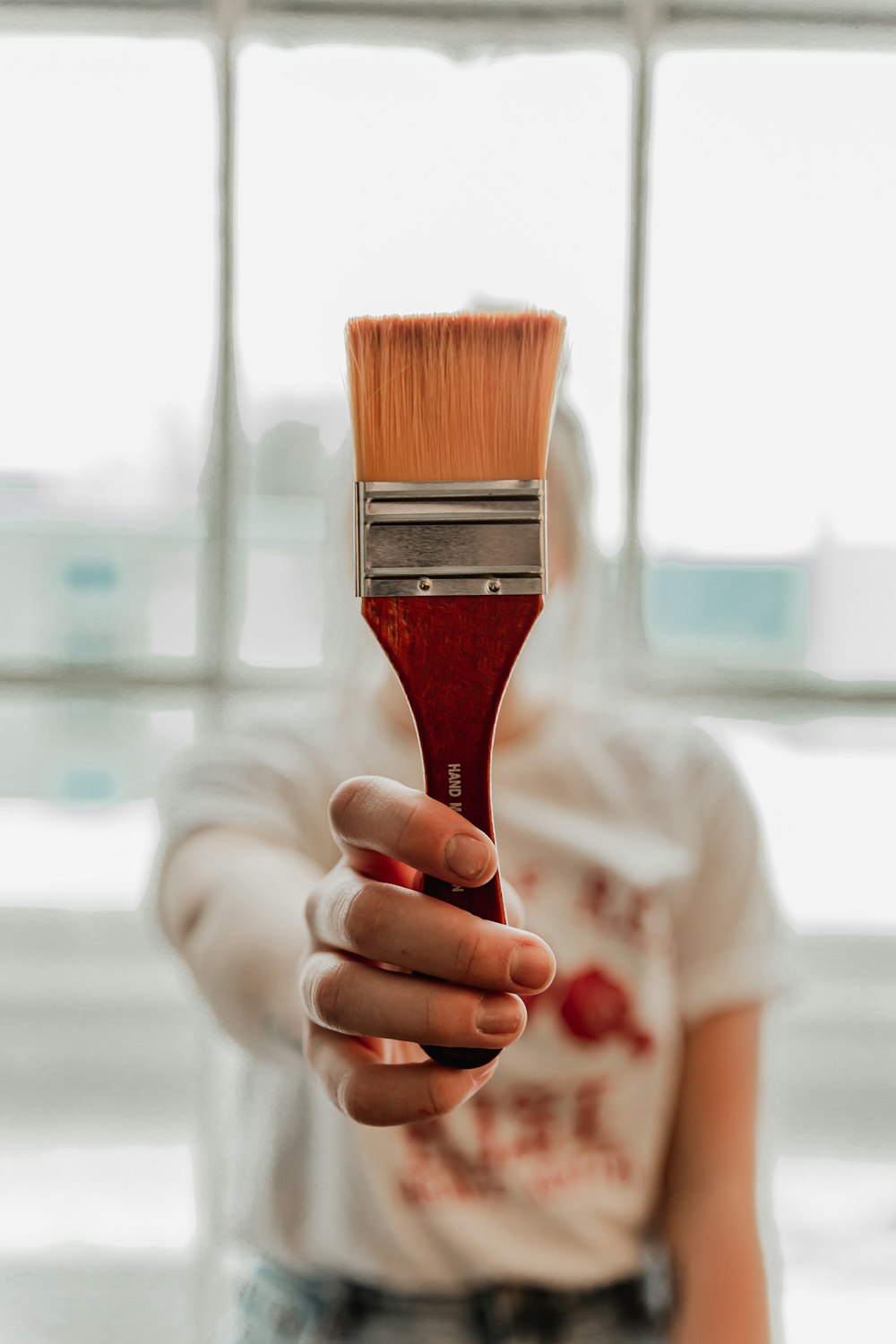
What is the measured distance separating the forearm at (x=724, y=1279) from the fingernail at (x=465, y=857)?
0.43 meters

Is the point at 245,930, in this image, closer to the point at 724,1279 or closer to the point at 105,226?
the point at 724,1279

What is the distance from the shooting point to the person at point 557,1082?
2.12ft

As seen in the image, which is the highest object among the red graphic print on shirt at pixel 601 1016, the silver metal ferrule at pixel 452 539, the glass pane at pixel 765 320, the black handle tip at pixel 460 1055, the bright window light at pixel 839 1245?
the glass pane at pixel 765 320

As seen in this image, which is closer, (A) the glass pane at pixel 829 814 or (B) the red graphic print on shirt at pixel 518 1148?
(B) the red graphic print on shirt at pixel 518 1148

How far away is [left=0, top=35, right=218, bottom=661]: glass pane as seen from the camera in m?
1.15

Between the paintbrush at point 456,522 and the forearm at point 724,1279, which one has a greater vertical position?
the paintbrush at point 456,522

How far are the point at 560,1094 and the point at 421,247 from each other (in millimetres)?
790

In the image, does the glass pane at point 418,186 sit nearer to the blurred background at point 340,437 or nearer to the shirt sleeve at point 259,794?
the blurred background at point 340,437

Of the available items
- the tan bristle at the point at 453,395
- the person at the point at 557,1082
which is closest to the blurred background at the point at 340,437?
the person at the point at 557,1082

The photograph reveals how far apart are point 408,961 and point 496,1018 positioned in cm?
3

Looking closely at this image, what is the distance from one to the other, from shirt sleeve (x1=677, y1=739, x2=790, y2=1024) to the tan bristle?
0.42 metres

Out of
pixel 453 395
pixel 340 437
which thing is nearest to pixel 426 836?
pixel 453 395

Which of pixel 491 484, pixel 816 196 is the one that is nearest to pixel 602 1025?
pixel 491 484

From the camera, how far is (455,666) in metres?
0.33
